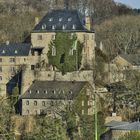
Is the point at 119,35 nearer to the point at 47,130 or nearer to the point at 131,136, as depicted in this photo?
the point at 47,130

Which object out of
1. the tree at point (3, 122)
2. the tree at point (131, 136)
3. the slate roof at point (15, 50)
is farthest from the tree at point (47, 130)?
the slate roof at point (15, 50)

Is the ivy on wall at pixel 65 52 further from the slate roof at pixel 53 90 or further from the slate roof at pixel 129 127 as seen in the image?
the slate roof at pixel 129 127

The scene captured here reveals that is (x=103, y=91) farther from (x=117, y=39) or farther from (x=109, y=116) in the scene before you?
(x=117, y=39)

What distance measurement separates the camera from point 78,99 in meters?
55.5

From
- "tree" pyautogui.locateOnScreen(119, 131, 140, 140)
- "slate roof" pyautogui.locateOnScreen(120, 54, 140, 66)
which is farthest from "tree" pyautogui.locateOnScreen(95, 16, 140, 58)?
"tree" pyautogui.locateOnScreen(119, 131, 140, 140)

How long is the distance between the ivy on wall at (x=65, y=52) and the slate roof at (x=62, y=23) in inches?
34.4

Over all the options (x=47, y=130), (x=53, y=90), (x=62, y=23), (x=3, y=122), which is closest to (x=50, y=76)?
(x=53, y=90)

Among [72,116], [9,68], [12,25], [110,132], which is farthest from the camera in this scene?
[12,25]

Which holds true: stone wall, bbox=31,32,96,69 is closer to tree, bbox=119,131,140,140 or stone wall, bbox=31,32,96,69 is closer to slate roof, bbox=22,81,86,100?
slate roof, bbox=22,81,86,100

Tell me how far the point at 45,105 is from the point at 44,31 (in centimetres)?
919

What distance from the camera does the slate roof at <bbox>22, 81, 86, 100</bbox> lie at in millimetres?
56281

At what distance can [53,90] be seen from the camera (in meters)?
57.1

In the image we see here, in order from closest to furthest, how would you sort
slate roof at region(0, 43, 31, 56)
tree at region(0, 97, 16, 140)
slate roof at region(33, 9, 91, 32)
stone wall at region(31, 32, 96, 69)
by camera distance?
tree at region(0, 97, 16, 140)
stone wall at region(31, 32, 96, 69)
slate roof at region(0, 43, 31, 56)
slate roof at region(33, 9, 91, 32)

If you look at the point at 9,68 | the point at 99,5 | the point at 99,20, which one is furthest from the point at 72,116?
the point at 99,5
